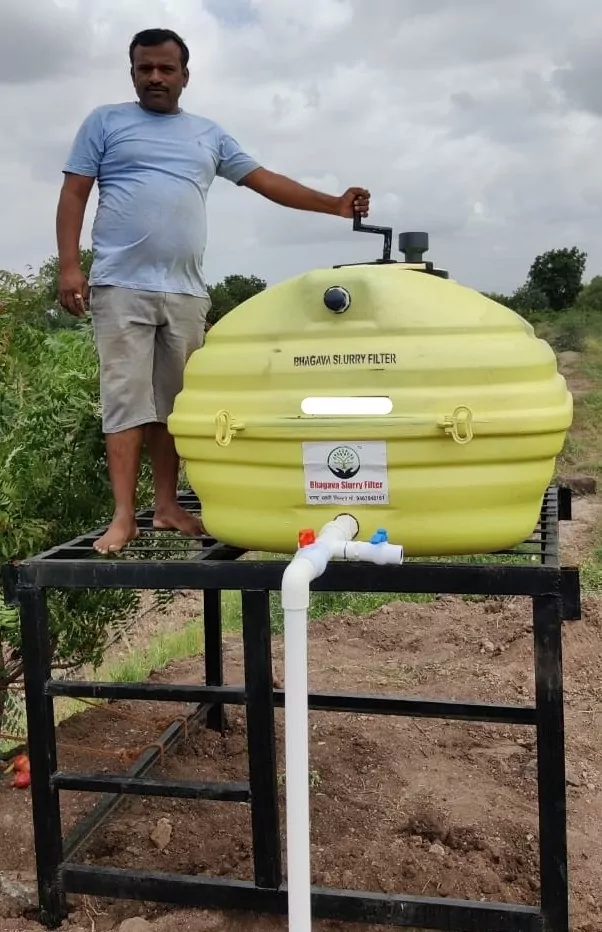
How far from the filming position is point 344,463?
2.19 metres

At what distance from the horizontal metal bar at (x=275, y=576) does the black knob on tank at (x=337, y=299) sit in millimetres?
596

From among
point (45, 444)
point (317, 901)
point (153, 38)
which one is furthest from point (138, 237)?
point (317, 901)

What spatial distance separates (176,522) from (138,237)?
85 cm

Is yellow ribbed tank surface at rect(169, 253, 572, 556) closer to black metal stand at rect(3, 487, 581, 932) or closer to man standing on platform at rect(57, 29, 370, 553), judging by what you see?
black metal stand at rect(3, 487, 581, 932)

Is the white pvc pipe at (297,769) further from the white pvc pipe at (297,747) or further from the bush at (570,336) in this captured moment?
the bush at (570,336)

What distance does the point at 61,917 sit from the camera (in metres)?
2.58

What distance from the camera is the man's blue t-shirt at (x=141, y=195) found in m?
2.79

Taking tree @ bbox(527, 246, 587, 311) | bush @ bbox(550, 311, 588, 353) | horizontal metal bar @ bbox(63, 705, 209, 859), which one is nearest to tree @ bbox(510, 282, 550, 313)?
tree @ bbox(527, 246, 587, 311)

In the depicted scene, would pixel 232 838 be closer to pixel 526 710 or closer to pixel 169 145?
pixel 526 710

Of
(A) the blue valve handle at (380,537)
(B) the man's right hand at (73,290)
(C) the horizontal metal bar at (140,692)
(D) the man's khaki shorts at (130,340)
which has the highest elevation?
(B) the man's right hand at (73,290)

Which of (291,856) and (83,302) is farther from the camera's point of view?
(83,302)

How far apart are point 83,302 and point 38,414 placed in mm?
420

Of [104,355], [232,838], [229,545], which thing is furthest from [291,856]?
[104,355]

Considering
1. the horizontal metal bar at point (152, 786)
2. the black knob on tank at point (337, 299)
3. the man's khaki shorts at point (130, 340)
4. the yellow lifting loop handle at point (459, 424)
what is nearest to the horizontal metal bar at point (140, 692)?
the horizontal metal bar at point (152, 786)
